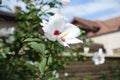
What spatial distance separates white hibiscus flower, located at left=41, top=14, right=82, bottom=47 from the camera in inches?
69.2

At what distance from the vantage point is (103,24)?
3209 centimetres

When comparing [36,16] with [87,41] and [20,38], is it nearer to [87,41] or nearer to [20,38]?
[20,38]

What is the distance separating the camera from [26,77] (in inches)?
123

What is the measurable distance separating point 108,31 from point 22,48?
1060 inches

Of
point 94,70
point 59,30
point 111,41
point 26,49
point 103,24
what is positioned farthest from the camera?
point 103,24

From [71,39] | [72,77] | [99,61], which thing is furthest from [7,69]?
[72,77]

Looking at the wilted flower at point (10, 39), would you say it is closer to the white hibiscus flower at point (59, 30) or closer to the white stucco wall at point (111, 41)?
the white hibiscus flower at point (59, 30)

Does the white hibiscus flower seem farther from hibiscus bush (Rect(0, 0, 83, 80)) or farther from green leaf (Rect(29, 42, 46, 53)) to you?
hibiscus bush (Rect(0, 0, 83, 80))

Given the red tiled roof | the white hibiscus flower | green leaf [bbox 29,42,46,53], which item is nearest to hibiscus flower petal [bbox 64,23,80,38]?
→ the white hibiscus flower

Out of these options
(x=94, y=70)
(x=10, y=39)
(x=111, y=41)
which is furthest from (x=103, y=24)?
(x=10, y=39)

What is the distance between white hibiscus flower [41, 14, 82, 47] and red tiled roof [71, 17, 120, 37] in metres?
26.6

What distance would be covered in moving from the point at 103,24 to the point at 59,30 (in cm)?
3058

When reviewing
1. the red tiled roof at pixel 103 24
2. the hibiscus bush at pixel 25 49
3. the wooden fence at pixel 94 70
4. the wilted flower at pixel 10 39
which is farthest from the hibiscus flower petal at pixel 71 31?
the red tiled roof at pixel 103 24

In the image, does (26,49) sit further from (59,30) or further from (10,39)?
(59,30)
